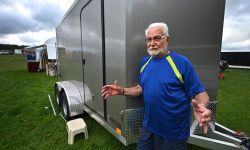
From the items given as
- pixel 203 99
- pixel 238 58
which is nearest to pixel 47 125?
pixel 203 99

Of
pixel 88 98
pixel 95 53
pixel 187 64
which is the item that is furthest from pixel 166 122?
pixel 88 98

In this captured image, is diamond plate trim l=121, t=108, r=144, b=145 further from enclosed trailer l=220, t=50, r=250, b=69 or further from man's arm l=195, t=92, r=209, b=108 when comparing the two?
enclosed trailer l=220, t=50, r=250, b=69

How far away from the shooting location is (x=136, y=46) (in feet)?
8.04

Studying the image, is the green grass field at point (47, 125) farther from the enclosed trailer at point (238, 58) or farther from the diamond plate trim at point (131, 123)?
the enclosed trailer at point (238, 58)

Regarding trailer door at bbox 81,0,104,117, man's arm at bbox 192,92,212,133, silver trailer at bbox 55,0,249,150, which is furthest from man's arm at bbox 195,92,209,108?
trailer door at bbox 81,0,104,117

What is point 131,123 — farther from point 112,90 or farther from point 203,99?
point 203,99

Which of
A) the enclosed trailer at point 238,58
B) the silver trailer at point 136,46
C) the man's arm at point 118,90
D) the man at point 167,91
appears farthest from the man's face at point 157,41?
the enclosed trailer at point 238,58

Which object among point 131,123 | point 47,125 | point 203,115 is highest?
point 203,115

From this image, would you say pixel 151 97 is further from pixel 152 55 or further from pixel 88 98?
pixel 88 98

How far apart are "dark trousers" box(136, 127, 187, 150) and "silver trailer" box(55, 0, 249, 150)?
0.26 meters

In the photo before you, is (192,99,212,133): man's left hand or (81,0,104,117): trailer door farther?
(81,0,104,117): trailer door

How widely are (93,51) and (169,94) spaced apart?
6.16ft

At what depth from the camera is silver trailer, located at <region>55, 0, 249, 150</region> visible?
243 cm

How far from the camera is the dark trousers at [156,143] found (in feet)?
7.01
